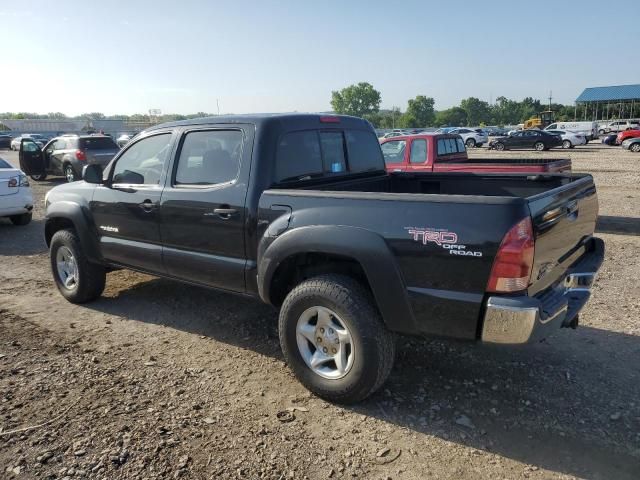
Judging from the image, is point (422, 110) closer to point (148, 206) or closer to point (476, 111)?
point (476, 111)

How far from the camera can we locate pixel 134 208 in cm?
450

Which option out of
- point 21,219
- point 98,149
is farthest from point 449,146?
point 98,149

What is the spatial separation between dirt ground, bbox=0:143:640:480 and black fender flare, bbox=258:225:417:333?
0.43 m

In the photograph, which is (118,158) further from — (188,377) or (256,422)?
(256,422)

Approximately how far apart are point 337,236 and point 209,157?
1.49 meters

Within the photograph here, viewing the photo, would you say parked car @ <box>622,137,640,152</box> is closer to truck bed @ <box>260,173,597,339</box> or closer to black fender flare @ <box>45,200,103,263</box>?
truck bed @ <box>260,173,597,339</box>

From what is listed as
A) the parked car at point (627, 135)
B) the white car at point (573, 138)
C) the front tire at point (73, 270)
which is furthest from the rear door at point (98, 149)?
the white car at point (573, 138)

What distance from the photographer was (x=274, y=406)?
3.38 m

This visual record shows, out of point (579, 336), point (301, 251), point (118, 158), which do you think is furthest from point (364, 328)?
point (118, 158)

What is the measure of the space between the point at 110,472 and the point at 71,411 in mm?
791

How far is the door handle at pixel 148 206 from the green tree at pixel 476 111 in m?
124

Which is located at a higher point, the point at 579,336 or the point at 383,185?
the point at 383,185

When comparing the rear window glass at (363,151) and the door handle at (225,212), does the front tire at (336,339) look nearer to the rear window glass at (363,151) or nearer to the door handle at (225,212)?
the door handle at (225,212)

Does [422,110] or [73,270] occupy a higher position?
[422,110]
